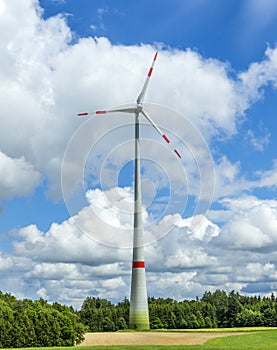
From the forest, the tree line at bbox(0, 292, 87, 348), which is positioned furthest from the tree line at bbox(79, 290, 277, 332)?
the tree line at bbox(0, 292, 87, 348)

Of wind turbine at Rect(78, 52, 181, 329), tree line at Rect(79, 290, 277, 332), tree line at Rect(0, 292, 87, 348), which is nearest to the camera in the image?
tree line at Rect(0, 292, 87, 348)

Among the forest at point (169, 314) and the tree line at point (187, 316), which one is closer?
the forest at point (169, 314)

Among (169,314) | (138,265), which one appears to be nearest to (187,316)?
(169,314)

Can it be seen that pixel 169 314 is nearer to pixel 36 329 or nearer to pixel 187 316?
pixel 187 316

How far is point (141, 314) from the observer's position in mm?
83750

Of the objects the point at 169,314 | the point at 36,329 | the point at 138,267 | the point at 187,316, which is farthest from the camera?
the point at 187,316

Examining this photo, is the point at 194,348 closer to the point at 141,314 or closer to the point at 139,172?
the point at 141,314

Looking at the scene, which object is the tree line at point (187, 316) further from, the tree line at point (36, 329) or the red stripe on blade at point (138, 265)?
the tree line at point (36, 329)

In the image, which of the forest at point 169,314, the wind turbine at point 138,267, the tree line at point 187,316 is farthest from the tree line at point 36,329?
the tree line at point 187,316

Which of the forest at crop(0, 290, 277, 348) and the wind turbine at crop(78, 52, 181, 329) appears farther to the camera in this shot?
the forest at crop(0, 290, 277, 348)

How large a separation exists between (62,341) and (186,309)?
98.9 metres

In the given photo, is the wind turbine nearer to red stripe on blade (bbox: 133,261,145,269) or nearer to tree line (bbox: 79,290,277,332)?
red stripe on blade (bbox: 133,261,145,269)

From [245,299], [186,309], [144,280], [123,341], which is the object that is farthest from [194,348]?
[245,299]

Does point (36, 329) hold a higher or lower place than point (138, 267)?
lower
